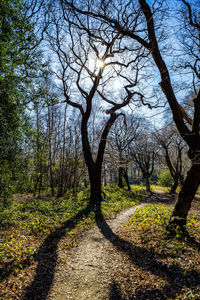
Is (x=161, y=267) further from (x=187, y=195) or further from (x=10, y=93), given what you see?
(x=10, y=93)

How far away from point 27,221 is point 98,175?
18.2ft

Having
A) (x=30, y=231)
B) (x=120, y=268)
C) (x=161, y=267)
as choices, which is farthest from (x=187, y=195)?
(x=30, y=231)

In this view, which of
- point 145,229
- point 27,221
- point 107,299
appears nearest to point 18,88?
point 27,221

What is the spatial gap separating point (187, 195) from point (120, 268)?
2.89 metres

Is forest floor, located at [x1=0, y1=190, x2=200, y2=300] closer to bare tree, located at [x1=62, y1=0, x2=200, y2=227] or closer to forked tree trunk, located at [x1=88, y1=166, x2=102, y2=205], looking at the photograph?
bare tree, located at [x1=62, y1=0, x2=200, y2=227]

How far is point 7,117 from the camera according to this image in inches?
187

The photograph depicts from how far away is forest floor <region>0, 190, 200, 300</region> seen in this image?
328 cm

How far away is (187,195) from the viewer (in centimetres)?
513

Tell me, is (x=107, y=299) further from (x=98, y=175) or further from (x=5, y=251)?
(x=98, y=175)

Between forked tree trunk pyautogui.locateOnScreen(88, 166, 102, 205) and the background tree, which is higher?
the background tree

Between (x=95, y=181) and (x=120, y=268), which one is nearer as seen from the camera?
(x=120, y=268)

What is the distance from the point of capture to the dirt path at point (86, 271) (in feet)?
11.1

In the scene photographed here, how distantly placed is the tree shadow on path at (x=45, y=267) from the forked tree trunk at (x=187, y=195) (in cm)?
385

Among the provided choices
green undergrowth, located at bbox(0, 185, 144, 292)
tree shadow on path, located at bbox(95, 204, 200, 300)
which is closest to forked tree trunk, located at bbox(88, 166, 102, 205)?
green undergrowth, located at bbox(0, 185, 144, 292)
